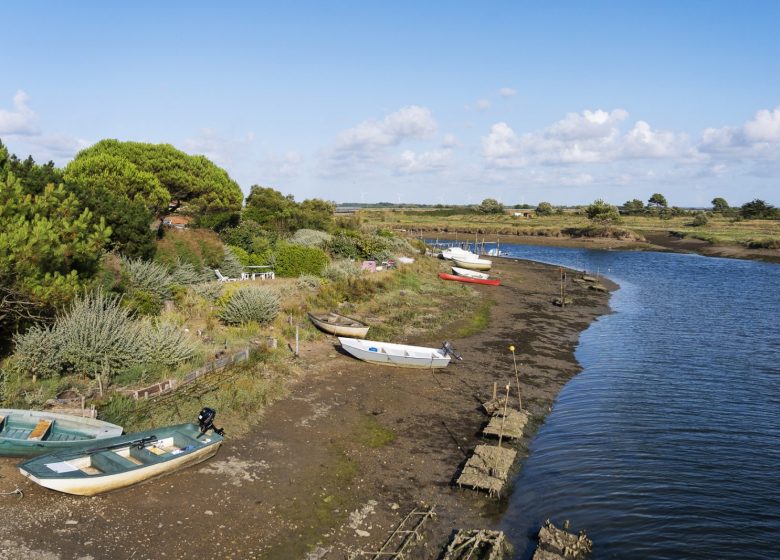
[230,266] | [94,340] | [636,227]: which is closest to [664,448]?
[94,340]

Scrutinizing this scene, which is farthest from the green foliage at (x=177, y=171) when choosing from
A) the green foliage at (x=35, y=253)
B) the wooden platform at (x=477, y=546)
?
the wooden platform at (x=477, y=546)

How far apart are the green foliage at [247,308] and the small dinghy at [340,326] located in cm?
264

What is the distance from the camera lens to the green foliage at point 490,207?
178375mm

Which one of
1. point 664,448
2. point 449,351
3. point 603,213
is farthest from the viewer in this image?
point 603,213

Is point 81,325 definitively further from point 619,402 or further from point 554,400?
point 619,402

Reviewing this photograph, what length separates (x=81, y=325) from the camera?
18.5m

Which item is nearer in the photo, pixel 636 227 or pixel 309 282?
pixel 309 282

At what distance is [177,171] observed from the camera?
4338 cm

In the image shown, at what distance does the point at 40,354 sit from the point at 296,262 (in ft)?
75.8

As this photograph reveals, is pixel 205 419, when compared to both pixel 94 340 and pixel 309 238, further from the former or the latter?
pixel 309 238

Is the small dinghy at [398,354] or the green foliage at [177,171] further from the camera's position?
the green foliage at [177,171]

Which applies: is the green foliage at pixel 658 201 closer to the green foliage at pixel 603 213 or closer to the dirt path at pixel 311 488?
the green foliage at pixel 603 213

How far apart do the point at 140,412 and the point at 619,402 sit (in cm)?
1845

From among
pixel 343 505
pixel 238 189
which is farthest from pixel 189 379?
pixel 238 189
